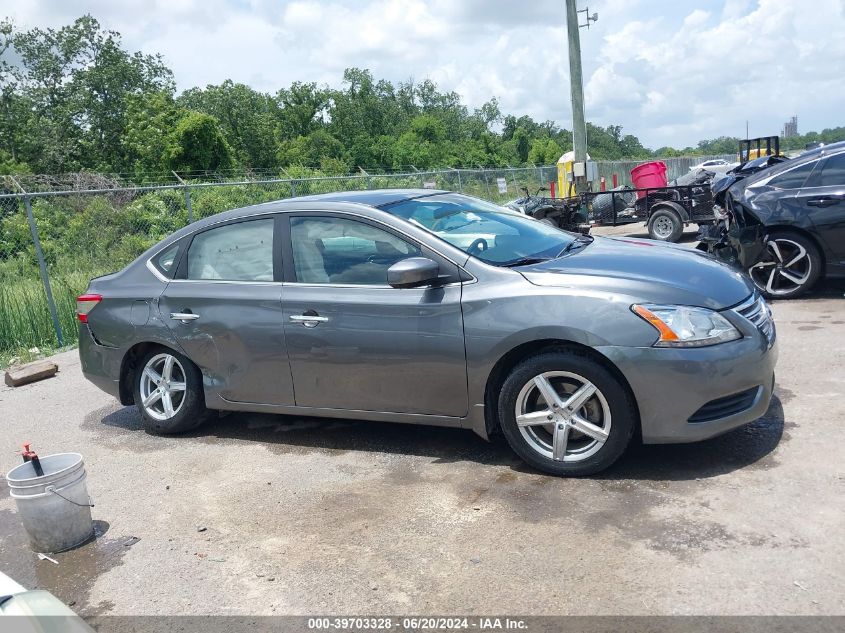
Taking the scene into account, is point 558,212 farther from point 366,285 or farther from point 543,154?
point 543,154

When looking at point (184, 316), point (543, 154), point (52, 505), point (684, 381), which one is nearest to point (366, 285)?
point (184, 316)

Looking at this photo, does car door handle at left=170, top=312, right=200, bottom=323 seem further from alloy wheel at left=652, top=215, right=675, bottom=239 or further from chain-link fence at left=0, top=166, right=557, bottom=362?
alloy wheel at left=652, top=215, right=675, bottom=239

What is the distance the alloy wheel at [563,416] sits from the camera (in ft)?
13.8

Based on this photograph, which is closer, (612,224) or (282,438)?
(282,438)

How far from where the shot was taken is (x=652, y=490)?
4.08m

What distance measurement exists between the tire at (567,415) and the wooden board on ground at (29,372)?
5.80m

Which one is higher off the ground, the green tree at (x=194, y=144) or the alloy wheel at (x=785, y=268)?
the green tree at (x=194, y=144)

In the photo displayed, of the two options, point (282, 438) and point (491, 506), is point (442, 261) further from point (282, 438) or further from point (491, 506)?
point (282, 438)

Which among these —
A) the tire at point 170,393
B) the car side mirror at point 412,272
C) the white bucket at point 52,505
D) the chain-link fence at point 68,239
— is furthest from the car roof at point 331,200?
the chain-link fence at point 68,239

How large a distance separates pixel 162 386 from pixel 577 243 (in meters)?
3.20

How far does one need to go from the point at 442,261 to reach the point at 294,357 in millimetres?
1201

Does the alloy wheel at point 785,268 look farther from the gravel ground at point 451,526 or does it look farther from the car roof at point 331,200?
the car roof at point 331,200

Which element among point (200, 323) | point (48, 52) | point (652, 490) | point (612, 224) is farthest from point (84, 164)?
point (652, 490)

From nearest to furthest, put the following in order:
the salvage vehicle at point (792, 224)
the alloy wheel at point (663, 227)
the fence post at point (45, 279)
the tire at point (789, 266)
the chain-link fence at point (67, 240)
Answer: the salvage vehicle at point (792, 224), the tire at point (789, 266), the fence post at point (45, 279), the chain-link fence at point (67, 240), the alloy wheel at point (663, 227)
